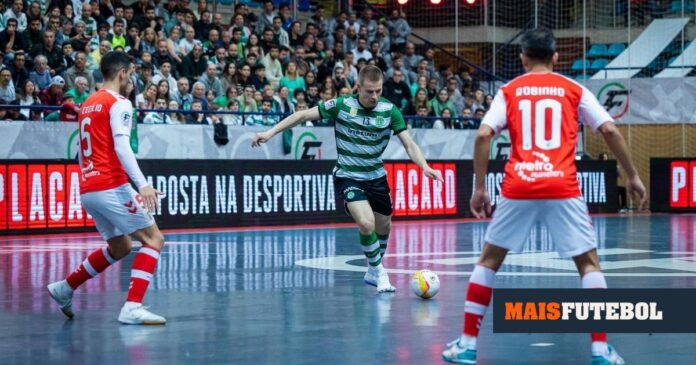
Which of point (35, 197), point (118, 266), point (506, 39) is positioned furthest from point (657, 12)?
point (118, 266)

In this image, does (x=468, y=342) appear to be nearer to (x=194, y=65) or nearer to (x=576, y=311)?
(x=576, y=311)

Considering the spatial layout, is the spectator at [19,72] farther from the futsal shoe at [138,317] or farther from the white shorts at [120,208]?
the futsal shoe at [138,317]

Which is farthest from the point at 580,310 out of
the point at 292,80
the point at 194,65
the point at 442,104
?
the point at 442,104

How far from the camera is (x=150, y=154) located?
25.1 meters

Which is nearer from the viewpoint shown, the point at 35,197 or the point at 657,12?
the point at 35,197

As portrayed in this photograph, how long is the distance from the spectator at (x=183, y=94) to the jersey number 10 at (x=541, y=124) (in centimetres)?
1843

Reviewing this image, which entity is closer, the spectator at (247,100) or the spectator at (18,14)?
the spectator at (18,14)

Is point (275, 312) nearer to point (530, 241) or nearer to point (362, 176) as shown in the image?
point (362, 176)

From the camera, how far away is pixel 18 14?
24.8 metres

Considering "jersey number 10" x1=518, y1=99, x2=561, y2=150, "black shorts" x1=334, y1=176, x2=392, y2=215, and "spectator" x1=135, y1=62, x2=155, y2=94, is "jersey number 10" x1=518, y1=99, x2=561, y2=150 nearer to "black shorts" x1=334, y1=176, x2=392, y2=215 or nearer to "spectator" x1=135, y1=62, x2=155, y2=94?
"black shorts" x1=334, y1=176, x2=392, y2=215

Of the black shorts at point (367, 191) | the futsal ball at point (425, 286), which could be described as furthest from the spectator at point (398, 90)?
the futsal ball at point (425, 286)

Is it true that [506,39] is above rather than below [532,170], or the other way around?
above

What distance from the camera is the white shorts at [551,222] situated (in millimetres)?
7859

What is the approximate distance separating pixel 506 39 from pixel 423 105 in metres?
9.08
